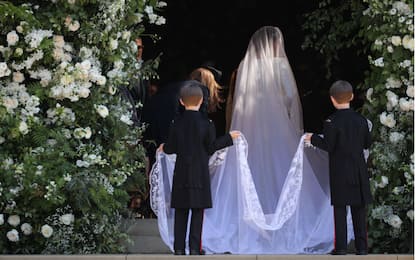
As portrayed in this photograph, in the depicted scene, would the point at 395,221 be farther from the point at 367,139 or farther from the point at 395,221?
the point at 367,139

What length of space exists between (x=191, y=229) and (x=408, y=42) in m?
2.32

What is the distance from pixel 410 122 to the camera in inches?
340

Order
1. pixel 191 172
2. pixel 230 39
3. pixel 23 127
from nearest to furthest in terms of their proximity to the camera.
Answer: pixel 191 172
pixel 23 127
pixel 230 39

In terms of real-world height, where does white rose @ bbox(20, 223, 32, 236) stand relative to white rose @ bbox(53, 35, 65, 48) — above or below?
below

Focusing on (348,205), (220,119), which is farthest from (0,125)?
(220,119)

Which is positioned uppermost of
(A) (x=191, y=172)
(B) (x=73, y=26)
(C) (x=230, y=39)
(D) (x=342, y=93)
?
(C) (x=230, y=39)

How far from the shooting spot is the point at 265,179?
8914 mm

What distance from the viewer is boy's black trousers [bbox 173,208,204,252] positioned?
803 cm

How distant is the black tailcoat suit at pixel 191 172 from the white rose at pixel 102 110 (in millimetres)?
718

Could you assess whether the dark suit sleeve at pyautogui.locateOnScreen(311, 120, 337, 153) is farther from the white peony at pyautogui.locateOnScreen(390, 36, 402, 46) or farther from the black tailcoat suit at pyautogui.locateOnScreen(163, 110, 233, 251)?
the white peony at pyautogui.locateOnScreen(390, 36, 402, 46)

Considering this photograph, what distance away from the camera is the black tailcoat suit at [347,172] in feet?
26.4

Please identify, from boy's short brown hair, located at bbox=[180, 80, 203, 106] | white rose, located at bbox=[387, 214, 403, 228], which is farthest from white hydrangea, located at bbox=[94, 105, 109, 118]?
white rose, located at bbox=[387, 214, 403, 228]

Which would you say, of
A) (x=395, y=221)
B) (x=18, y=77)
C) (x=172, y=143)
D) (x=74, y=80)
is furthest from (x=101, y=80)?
(x=395, y=221)

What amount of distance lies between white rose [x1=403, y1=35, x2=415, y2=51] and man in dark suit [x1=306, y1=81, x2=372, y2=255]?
722 mm
